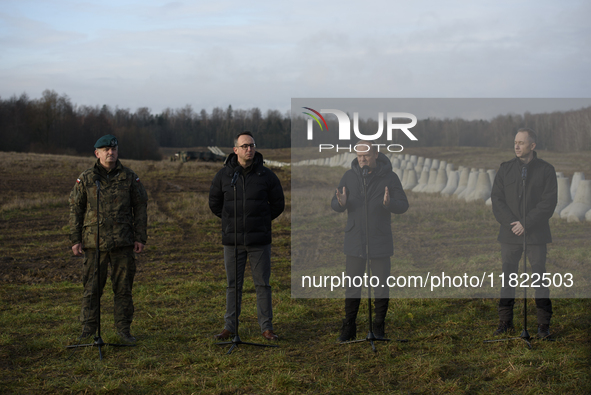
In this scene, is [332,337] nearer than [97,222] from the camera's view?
No

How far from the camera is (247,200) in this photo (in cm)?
523

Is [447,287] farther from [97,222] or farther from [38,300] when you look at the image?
[38,300]

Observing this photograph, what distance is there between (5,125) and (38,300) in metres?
74.2

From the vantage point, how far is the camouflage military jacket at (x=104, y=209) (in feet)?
16.9

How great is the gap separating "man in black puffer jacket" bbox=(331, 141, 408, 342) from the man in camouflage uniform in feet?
6.69

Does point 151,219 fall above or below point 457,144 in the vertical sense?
below

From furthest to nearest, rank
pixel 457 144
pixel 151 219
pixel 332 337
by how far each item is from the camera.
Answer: pixel 151 219, pixel 457 144, pixel 332 337

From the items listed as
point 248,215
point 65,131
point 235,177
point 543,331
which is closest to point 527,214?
point 543,331

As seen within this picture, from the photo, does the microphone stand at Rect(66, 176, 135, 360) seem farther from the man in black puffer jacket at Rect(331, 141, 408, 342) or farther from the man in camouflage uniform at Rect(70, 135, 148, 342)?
the man in black puffer jacket at Rect(331, 141, 408, 342)

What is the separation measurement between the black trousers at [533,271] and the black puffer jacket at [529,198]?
0.26 feet

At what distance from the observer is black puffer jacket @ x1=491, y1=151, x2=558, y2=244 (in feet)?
16.7

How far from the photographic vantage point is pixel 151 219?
15.1 m

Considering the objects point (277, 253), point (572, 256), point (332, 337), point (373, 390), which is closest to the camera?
point (373, 390)

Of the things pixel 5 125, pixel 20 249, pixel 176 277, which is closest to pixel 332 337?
pixel 176 277
